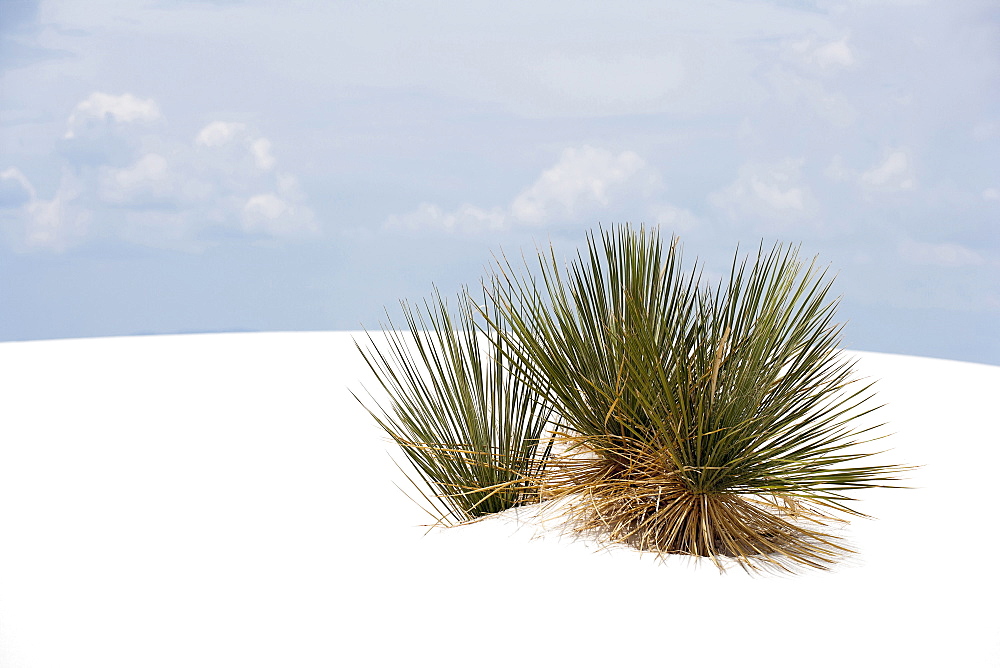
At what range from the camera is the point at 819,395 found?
2207 millimetres

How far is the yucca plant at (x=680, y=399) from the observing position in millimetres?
2115

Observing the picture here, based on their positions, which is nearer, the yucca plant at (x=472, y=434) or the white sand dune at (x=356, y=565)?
the white sand dune at (x=356, y=565)

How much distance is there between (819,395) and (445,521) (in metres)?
1.10

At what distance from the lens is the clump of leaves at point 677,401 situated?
6.95 ft

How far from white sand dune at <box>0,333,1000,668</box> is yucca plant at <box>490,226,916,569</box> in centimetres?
13

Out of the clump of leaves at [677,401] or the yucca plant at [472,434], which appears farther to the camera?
the yucca plant at [472,434]

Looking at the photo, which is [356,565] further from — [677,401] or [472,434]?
[677,401]

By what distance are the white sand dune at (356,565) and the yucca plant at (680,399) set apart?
125 millimetres

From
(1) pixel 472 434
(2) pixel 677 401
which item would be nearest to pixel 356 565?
(1) pixel 472 434

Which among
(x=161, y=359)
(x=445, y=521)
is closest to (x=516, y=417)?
(x=445, y=521)

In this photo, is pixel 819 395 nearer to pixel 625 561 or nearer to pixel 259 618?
pixel 625 561

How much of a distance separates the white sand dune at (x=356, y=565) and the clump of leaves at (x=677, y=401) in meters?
0.13

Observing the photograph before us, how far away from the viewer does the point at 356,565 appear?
2457mm

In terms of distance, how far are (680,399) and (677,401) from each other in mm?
125
